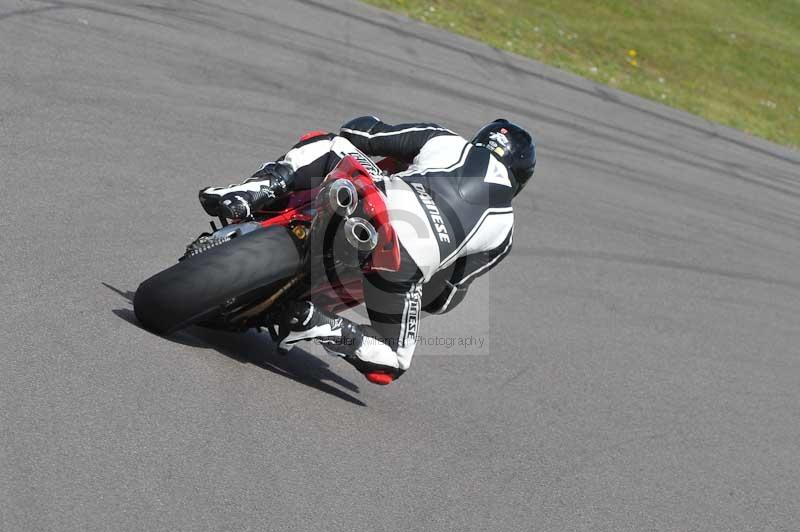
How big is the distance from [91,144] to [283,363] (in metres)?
2.74

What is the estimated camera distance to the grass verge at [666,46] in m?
16.6

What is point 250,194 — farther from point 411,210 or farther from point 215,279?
point 411,210

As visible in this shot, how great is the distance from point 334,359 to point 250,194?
3.72 feet

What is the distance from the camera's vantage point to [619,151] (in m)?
12.6

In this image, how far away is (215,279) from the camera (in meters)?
4.51

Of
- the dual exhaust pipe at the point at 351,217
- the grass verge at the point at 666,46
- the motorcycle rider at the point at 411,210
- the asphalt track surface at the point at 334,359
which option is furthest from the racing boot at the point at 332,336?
the grass verge at the point at 666,46

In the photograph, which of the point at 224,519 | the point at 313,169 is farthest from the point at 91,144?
the point at 224,519

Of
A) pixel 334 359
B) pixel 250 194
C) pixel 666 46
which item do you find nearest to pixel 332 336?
pixel 250 194

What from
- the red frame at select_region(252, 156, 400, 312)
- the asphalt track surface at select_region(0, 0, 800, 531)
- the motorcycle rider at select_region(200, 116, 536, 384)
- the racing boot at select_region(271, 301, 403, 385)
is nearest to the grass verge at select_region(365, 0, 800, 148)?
the asphalt track surface at select_region(0, 0, 800, 531)

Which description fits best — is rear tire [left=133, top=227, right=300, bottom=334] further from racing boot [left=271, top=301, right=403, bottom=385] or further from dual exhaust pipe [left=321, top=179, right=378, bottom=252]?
dual exhaust pipe [left=321, top=179, right=378, bottom=252]

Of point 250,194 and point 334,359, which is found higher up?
point 250,194

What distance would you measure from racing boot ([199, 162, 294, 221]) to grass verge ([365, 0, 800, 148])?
10.3 m

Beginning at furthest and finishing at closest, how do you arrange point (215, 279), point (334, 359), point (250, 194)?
point (334, 359)
point (250, 194)
point (215, 279)

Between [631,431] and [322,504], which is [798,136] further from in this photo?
[322,504]
